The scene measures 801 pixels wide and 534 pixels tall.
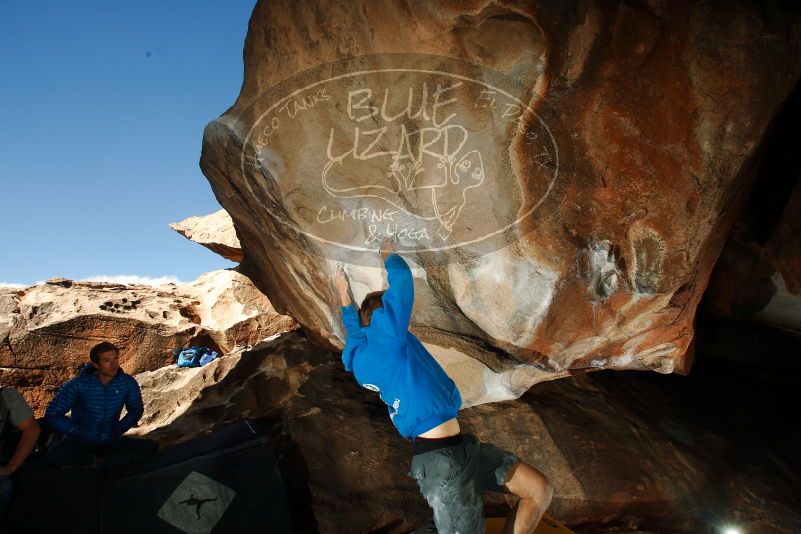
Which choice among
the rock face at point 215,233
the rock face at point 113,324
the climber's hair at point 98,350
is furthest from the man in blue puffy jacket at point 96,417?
the rock face at point 215,233

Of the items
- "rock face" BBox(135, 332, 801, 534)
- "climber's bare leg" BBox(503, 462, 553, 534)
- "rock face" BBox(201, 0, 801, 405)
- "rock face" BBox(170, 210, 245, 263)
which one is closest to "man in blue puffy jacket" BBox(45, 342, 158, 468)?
"rock face" BBox(135, 332, 801, 534)

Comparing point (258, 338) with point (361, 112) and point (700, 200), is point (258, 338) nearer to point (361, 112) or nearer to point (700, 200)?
point (361, 112)

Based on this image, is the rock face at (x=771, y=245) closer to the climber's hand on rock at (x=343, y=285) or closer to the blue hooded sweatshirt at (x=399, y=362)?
the blue hooded sweatshirt at (x=399, y=362)

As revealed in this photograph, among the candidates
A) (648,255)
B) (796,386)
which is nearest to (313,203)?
(648,255)

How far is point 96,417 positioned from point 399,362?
7.04 ft

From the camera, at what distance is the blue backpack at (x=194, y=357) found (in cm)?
534

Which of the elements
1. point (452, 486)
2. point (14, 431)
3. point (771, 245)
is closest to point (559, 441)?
point (771, 245)

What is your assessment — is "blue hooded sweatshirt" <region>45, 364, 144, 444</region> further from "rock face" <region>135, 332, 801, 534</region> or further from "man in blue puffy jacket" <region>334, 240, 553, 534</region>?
"man in blue puffy jacket" <region>334, 240, 553, 534</region>

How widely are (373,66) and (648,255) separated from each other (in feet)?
5.11

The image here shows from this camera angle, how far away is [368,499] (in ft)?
9.50

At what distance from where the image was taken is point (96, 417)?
2.94m

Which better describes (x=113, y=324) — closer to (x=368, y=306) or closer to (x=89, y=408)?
(x=89, y=408)

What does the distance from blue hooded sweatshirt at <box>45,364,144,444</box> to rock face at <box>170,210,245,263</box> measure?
3141 mm

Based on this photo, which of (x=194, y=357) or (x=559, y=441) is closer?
(x=559, y=441)
